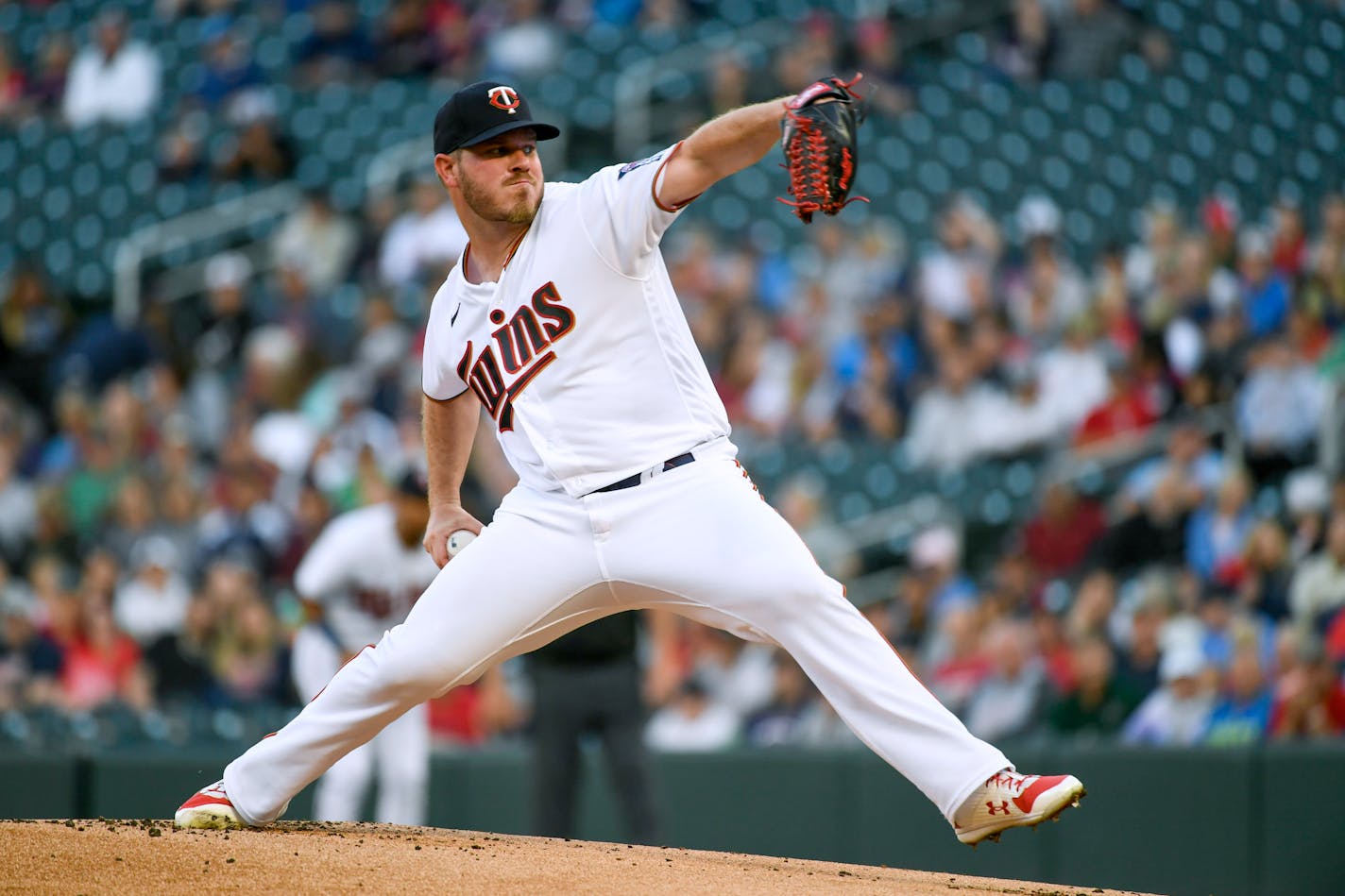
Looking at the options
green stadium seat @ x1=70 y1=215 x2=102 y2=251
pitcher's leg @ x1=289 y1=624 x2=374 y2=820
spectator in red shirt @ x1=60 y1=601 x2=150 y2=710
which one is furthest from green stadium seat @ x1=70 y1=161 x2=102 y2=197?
pitcher's leg @ x1=289 y1=624 x2=374 y2=820

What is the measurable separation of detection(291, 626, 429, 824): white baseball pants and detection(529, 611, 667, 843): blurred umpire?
775 mm

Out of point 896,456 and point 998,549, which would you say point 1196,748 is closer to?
point 998,549

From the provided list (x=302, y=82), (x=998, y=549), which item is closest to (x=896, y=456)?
(x=998, y=549)

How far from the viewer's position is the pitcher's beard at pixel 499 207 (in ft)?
12.6

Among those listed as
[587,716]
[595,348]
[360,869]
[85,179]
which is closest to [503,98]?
[595,348]

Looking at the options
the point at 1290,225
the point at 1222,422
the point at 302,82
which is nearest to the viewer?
the point at 1222,422

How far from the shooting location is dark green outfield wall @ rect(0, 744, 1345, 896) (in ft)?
22.2

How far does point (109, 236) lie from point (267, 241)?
1.19m

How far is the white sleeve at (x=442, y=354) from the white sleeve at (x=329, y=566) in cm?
248

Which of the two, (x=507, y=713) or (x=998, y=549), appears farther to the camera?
(x=998, y=549)

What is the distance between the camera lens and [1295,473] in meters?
8.55

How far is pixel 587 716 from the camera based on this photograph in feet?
19.6

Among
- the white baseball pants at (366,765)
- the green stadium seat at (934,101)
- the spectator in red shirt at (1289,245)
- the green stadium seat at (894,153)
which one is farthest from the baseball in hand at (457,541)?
the green stadium seat at (934,101)

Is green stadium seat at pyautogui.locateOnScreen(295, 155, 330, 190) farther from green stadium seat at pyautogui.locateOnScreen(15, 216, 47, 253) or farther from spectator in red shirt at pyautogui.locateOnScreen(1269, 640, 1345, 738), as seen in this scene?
spectator in red shirt at pyautogui.locateOnScreen(1269, 640, 1345, 738)
